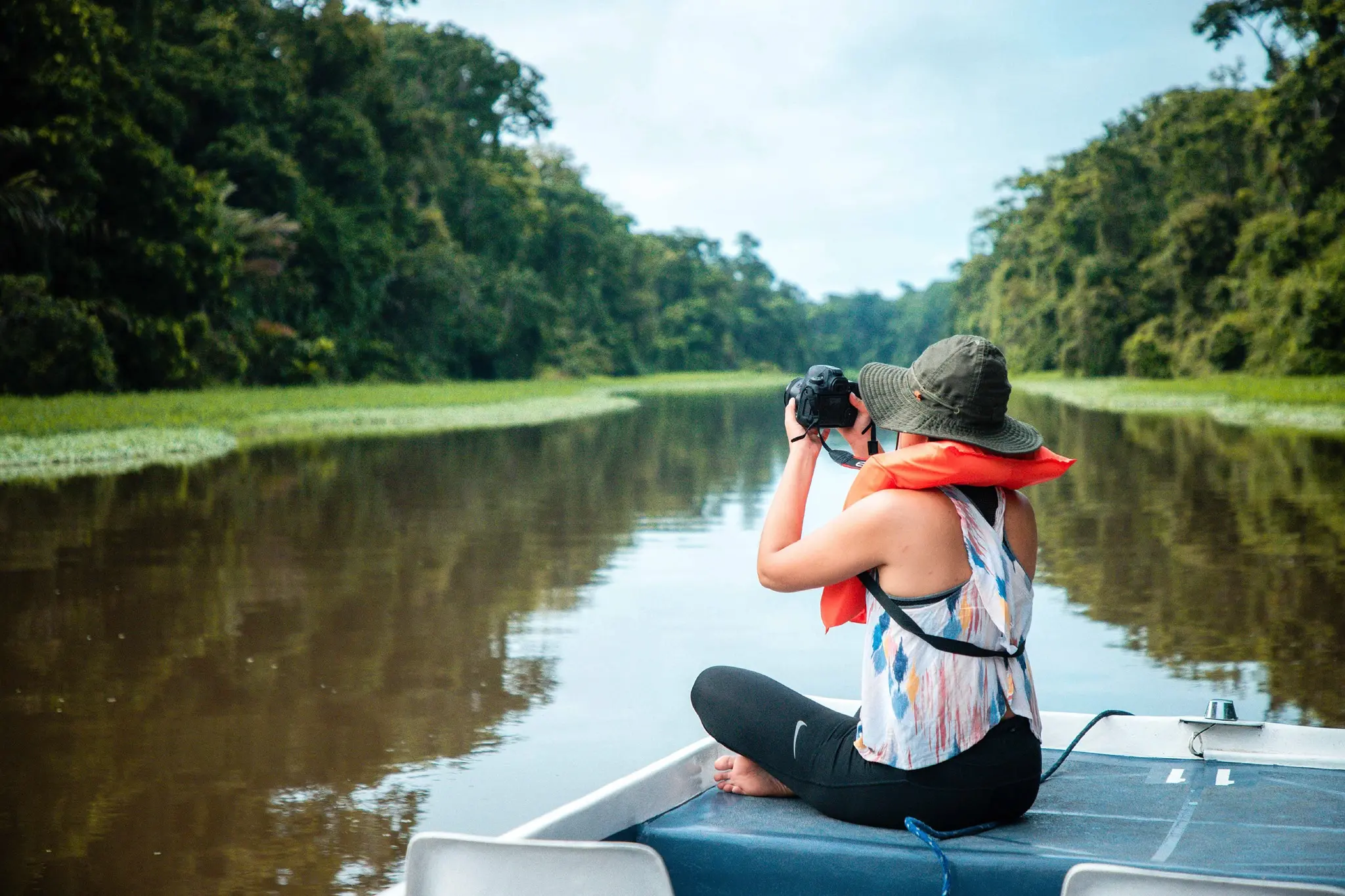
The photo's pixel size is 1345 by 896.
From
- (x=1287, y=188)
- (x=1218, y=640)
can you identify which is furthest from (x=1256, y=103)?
(x=1218, y=640)

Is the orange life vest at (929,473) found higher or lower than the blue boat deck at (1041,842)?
A: higher

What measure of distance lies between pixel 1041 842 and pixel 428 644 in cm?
424

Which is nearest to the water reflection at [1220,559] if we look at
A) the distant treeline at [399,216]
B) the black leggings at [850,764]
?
the black leggings at [850,764]

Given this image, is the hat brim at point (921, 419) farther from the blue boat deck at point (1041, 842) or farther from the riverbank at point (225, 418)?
the riverbank at point (225, 418)

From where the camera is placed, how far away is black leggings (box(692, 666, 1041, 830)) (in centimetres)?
276

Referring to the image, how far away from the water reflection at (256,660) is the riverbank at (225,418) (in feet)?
10.1


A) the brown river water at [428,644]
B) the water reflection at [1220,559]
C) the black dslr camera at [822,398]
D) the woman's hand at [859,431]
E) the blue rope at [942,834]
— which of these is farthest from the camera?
the water reflection at [1220,559]

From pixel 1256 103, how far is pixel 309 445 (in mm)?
34671

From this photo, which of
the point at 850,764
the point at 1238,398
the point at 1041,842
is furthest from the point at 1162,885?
the point at 1238,398

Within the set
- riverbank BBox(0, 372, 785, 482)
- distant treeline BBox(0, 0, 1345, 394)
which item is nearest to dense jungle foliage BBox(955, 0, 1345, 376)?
distant treeline BBox(0, 0, 1345, 394)

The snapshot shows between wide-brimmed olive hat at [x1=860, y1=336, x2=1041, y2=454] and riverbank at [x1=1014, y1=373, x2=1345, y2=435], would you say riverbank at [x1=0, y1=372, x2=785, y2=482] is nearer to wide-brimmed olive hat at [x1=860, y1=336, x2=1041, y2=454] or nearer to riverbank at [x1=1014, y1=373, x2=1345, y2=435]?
riverbank at [x1=1014, y1=373, x2=1345, y2=435]

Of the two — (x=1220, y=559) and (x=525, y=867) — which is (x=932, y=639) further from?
(x=1220, y=559)

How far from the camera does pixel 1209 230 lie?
43938 millimetres

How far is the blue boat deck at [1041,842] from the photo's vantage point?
256 cm
